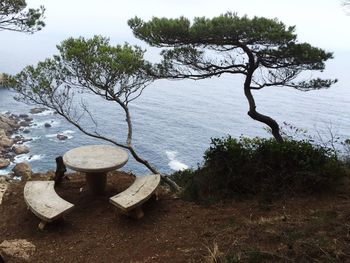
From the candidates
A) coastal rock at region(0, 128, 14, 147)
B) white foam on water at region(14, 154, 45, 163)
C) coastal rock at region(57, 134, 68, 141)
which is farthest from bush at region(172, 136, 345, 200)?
coastal rock at region(57, 134, 68, 141)

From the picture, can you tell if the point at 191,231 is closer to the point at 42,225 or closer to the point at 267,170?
the point at 267,170

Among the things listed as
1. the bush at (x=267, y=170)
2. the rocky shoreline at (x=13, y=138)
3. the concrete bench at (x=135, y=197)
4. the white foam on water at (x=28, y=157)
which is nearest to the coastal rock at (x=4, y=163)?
the rocky shoreline at (x=13, y=138)

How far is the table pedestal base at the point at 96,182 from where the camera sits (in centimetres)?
744

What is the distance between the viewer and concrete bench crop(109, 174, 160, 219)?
20.1ft

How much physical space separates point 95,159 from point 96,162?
0.20 m

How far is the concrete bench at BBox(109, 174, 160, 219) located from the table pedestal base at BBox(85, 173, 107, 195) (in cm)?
95

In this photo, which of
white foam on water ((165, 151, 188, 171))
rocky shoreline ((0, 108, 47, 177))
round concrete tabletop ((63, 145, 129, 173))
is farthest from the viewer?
white foam on water ((165, 151, 188, 171))

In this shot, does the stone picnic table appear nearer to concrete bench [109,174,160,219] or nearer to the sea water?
concrete bench [109,174,160,219]

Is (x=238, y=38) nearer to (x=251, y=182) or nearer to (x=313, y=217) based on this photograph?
(x=251, y=182)

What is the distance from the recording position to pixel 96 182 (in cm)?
747

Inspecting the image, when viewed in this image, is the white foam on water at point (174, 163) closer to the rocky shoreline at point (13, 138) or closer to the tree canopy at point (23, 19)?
the rocky shoreline at point (13, 138)

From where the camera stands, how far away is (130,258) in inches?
200

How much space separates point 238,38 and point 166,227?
5082mm

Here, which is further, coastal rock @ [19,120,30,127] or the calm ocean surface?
coastal rock @ [19,120,30,127]
